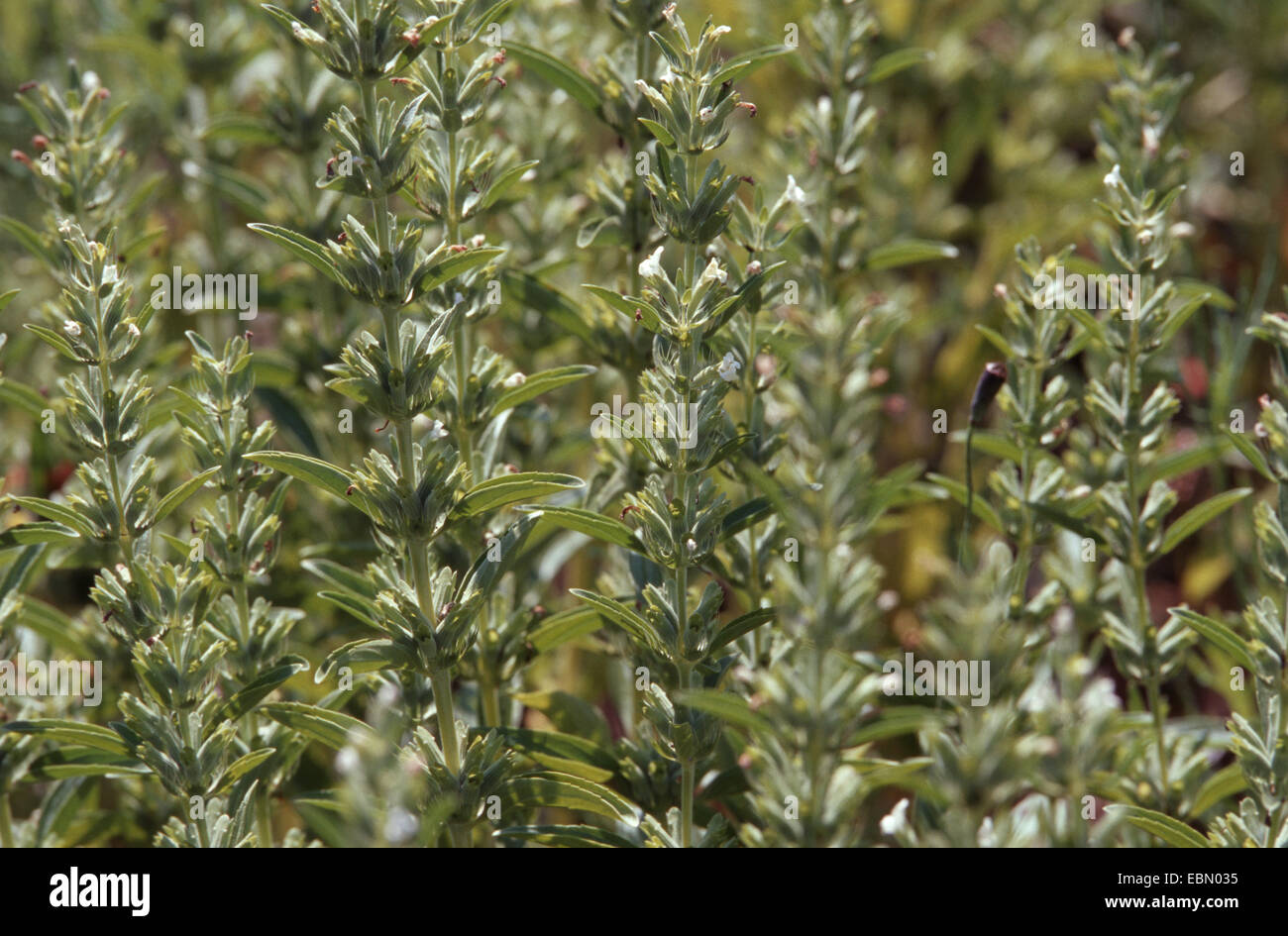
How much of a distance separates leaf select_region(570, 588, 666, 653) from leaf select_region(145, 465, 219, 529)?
34 cm

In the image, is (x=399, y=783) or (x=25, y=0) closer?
(x=399, y=783)

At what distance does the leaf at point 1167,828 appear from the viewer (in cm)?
108

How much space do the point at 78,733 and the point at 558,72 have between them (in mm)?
802

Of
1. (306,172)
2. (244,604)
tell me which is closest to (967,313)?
(306,172)

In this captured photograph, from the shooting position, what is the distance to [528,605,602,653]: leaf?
47.0 inches

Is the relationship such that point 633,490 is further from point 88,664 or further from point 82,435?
point 88,664

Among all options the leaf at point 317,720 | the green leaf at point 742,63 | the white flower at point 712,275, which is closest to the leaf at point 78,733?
the leaf at point 317,720

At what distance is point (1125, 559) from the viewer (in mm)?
1217

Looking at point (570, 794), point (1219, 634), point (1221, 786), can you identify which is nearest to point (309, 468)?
point (570, 794)

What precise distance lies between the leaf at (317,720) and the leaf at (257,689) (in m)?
0.02

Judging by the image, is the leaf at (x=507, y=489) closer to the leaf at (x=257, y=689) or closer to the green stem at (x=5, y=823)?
the leaf at (x=257, y=689)

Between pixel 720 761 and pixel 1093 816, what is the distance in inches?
15.9

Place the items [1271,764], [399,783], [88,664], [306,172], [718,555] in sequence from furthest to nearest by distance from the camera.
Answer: [306,172]
[88,664]
[718,555]
[1271,764]
[399,783]

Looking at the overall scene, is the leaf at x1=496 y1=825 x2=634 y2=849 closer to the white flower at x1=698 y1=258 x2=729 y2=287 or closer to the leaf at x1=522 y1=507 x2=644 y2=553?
the leaf at x1=522 y1=507 x2=644 y2=553
